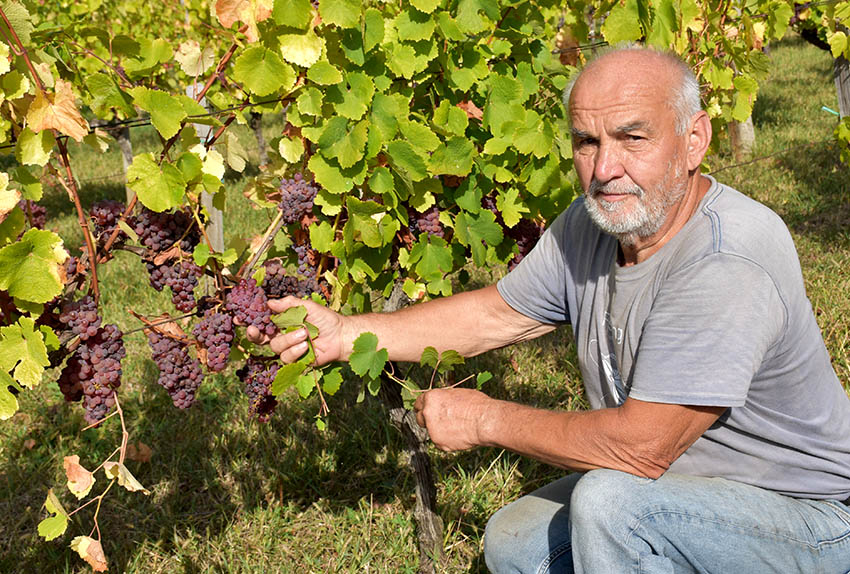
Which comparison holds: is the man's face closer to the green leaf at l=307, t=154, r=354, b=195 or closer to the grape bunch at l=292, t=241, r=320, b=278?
the green leaf at l=307, t=154, r=354, b=195

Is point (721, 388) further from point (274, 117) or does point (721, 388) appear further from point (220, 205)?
point (274, 117)

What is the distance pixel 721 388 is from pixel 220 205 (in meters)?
1.37

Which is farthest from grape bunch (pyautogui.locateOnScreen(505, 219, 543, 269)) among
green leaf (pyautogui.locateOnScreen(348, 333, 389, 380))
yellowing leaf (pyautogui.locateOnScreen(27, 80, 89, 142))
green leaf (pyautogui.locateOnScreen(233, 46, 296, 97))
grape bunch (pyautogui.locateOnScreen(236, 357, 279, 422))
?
yellowing leaf (pyautogui.locateOnScreen(27, 80, 89, 142))

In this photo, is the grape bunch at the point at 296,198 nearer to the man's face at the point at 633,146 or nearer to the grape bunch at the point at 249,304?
the grape bunch at the point at 249,304

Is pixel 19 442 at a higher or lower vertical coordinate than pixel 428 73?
lower

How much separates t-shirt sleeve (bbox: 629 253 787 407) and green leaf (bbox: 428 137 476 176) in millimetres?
699

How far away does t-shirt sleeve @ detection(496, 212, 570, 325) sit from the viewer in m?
2.47

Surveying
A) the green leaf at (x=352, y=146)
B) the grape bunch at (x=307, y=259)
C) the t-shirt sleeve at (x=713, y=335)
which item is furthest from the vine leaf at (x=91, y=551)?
the t-shirt sleeve at (x=713, y=335)

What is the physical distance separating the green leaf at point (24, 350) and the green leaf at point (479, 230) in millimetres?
1187

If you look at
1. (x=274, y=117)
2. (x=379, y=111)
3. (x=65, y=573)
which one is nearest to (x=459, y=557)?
(x=65, y=573)

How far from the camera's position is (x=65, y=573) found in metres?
2.88

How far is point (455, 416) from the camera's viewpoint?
2217mm

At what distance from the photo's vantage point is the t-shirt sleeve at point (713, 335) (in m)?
1.83

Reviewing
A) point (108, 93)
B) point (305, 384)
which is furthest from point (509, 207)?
point (108, 93)
